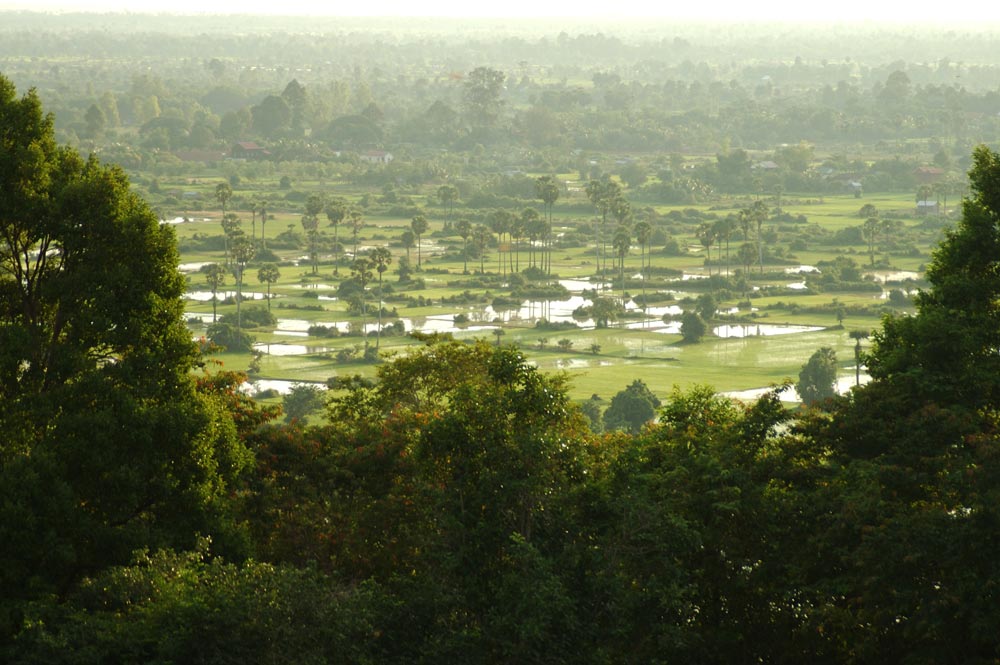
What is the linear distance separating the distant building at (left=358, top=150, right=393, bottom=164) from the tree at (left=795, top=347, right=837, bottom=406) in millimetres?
79735

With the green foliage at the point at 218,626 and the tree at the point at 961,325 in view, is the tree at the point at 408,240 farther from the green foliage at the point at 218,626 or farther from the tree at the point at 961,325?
the green foliage at the point at 218,626

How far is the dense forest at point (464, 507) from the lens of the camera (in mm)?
14094

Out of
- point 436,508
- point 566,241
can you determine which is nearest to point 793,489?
point 436,508

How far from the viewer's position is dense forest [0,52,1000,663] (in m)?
14.1

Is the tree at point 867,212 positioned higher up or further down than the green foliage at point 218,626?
further down

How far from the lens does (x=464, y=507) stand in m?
15.0

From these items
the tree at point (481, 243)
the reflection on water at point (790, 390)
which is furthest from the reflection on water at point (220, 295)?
the reflection on water at point (790, 390)

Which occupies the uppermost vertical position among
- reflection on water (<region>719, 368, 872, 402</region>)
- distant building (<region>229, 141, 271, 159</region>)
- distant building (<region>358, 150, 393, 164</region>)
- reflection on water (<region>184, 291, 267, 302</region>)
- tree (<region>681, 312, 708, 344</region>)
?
distant building (<region>229, 141, 271, 159</region>)

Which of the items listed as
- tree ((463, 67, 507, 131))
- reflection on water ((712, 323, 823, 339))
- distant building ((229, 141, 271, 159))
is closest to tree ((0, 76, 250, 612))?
reflection on water ((712, 323, 823, 339))

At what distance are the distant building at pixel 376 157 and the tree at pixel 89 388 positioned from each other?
10641 centimetres

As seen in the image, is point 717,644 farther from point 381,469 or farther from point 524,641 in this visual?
point 381,469

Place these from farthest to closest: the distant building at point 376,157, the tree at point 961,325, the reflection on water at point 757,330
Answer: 1. the distant building at point 376,157
2. the reflection on water at point 757,330
3. the tree at point 961,325

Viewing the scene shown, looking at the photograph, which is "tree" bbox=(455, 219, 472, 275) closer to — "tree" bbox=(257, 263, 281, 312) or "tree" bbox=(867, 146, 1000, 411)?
"tree" bbox=(257, 263, 281, 312)

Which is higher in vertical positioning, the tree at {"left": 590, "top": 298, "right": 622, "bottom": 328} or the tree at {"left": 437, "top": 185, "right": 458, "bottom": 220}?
the tree at {"left": 437, "top": 185, "right": 458, "bottom": 220}
